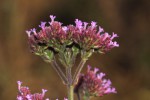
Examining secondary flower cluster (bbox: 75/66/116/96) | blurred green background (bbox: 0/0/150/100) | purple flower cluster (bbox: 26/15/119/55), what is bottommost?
secondary flower cluster (bbox: 75/66/116/96)

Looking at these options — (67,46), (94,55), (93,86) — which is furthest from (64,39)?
(94,55)

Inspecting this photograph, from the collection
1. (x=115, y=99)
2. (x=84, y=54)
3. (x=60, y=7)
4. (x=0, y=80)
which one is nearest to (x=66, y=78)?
(x=84, y=54)

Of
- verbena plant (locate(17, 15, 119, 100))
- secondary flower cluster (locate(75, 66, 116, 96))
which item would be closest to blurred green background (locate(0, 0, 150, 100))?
secondary flower cluster (locate(75, 66, 116, 96))

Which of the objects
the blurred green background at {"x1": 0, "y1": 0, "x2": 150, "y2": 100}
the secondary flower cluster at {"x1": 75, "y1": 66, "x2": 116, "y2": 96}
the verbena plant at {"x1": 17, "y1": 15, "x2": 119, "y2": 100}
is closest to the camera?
the verbena plant at {"x1": 17, "y1": 15, "x2": 119, "y2": 100}

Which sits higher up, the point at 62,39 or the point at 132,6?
the point at 132,6

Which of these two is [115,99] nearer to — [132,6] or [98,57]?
[98,57]

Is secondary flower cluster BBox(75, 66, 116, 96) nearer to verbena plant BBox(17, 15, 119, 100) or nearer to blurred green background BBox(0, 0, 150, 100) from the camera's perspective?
verbena plant BBox(17, 15, 119, 100)

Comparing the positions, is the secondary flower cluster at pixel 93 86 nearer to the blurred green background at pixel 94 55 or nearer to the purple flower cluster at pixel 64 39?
the purple flower cluster at pixel 64 39

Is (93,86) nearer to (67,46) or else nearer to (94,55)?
(67,46)

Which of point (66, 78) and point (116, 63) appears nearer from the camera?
point (66, 78)
